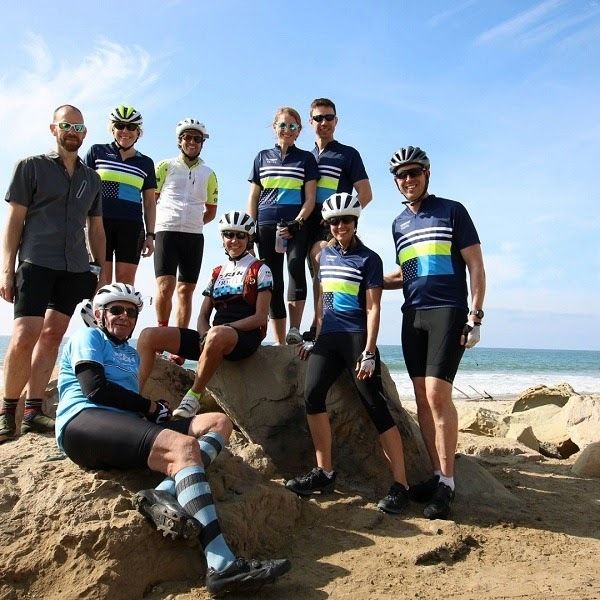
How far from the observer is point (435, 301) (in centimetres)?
→ 505

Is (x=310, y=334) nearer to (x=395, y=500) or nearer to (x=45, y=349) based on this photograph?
(x=395, y=500)

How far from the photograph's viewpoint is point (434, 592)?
12.1 feet

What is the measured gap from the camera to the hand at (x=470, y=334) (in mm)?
4844

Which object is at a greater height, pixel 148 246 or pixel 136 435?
pixel 148 246

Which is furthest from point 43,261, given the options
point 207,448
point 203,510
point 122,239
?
point 203,510

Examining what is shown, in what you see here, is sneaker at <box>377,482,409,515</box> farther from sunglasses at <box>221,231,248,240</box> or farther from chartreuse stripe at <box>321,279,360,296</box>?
sunglasses at <box>221,231,248,240</box>

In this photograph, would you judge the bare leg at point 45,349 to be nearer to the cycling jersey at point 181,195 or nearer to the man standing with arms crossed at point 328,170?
the cycling jersey at point 181,195

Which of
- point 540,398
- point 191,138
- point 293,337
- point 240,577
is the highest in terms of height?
point 191,138

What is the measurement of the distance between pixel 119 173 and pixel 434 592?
15.6 feet

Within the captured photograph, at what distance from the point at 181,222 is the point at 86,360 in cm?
296

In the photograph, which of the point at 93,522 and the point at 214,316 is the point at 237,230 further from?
the point at 93,522

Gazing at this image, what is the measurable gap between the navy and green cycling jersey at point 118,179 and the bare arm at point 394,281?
264 centimetres

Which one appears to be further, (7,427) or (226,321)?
(226,321)

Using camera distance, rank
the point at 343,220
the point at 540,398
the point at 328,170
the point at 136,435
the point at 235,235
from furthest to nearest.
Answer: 1. the point at 540,398
2. the point at 328,170
3. the point at 235,235
4. the point at 343,220
5. the point at 136,435
